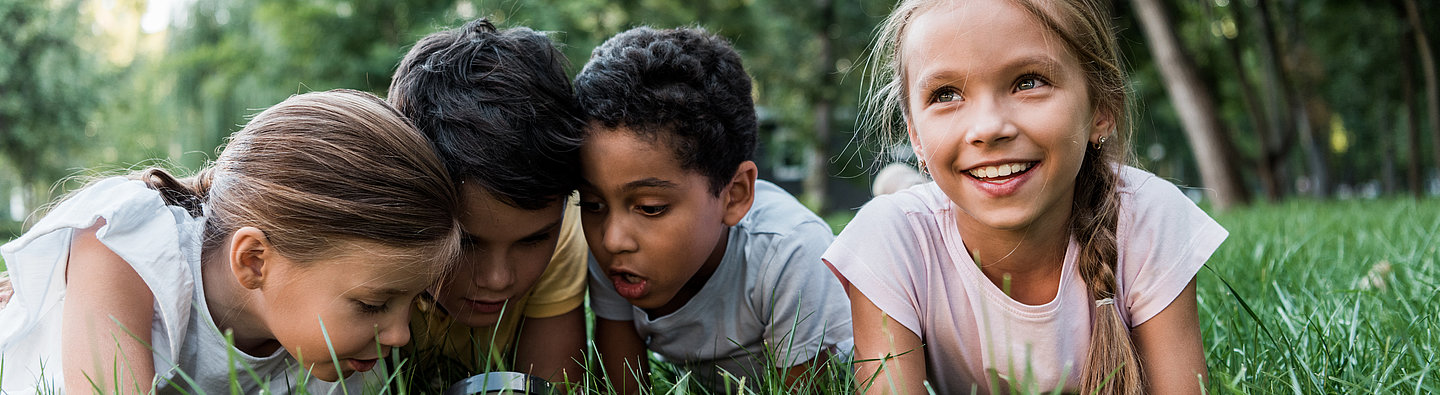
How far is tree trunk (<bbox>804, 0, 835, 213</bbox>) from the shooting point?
13.1 m

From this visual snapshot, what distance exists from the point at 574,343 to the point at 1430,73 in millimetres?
11664

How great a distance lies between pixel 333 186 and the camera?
169cm

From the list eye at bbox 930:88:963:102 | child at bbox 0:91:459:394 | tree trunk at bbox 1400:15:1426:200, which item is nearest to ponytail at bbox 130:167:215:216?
child at bbox 0:91:459:394

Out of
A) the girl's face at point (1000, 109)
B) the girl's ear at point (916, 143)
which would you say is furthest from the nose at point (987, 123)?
the girl's ear at point (916, 143)

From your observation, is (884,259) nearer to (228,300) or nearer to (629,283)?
(629,283)

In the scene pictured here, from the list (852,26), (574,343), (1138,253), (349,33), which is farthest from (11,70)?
(1138,253)

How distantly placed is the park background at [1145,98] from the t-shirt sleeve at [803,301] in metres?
0.27

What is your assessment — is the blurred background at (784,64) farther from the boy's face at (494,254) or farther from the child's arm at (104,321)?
the child's arm at (104,321)

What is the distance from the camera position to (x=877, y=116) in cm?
199

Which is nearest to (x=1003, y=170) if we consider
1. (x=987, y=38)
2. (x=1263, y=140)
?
(x=987, y=38)

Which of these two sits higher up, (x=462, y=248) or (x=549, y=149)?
Answer: (x=549, y=149)

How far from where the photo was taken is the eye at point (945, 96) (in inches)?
64.8

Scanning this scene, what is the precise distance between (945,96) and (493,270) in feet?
3.29

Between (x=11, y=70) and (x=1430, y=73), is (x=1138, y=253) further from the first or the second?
(x=11, y=70)
